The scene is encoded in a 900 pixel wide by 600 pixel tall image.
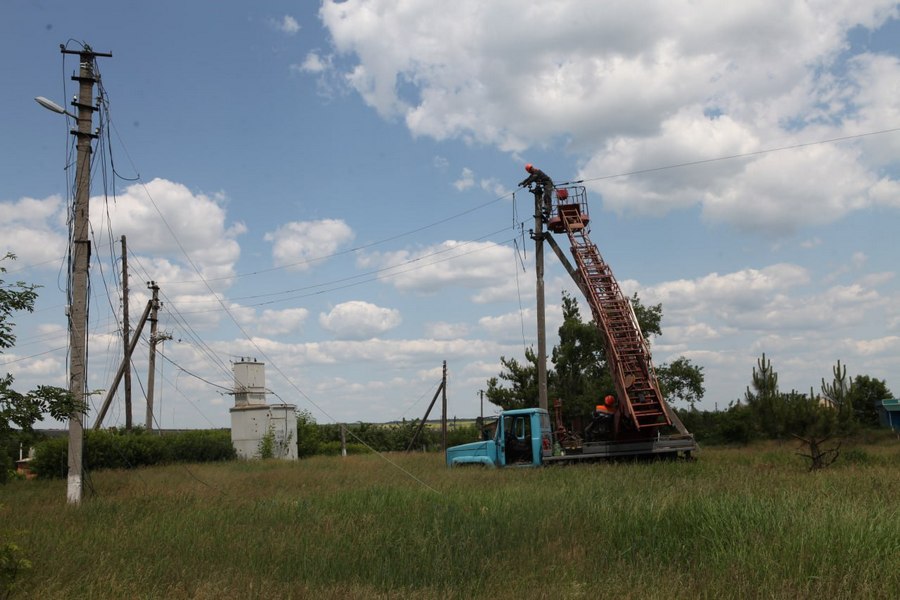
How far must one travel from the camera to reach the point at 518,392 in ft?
128

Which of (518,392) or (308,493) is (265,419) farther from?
(308,493)

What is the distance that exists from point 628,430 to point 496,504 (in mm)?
9498

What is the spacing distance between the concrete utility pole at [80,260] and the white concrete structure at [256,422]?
63.8 ft

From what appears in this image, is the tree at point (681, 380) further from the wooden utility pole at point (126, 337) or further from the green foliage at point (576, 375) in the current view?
the wooden utility pole at point (126, 337)

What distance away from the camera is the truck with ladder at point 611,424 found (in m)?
20.0

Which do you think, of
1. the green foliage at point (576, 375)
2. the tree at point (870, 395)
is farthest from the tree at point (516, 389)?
the tree at point (870, 395)

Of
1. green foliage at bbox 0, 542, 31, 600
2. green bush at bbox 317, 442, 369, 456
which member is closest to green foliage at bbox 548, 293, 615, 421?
green bush at bbox 317, 442, 369, 456

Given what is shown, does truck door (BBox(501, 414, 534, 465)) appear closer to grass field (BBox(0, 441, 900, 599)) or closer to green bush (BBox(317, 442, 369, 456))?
grass field (BBox(0, 441, 900, 599))

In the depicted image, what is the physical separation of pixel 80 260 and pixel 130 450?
13.6 m

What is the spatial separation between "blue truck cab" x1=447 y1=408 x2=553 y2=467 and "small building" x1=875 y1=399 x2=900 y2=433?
120 ft

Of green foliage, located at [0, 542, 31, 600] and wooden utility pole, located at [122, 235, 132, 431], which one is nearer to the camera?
green foliage, located at [0, 542, 31, 600]

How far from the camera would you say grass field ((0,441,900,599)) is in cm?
732

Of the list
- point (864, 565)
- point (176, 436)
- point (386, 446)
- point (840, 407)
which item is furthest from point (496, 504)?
point (386, 446)

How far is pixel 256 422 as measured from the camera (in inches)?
1437
